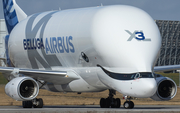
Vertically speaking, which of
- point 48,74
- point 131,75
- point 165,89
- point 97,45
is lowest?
point 165,89

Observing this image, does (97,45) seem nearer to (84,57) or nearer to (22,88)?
(84,57)

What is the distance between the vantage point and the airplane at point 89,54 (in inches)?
734

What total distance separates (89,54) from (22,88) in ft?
13.6

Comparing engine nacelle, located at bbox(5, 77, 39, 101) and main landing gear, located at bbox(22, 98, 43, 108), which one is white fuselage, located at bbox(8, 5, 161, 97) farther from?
engine nacelle, located at bbox(5, 77, 39, 101)

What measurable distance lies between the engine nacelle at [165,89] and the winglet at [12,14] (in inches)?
468

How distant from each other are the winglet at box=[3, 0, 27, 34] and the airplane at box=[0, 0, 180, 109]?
2.03 m

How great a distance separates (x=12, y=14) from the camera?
30.5m

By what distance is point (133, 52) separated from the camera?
1859cm

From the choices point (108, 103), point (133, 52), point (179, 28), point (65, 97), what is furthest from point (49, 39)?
point (179, 28)

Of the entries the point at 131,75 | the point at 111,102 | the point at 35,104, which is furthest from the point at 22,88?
the point at 131,75

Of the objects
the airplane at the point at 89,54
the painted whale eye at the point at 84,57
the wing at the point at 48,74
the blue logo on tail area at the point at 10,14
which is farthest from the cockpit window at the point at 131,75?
the blue logo on tail area at the point at 10,14

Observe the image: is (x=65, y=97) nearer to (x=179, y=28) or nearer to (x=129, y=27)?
(x=129, y=27)

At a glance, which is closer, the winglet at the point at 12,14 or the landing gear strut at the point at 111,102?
the landing gear strut at the point at 111,102

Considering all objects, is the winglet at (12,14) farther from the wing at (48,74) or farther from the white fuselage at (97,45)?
the wing at (48,74)
